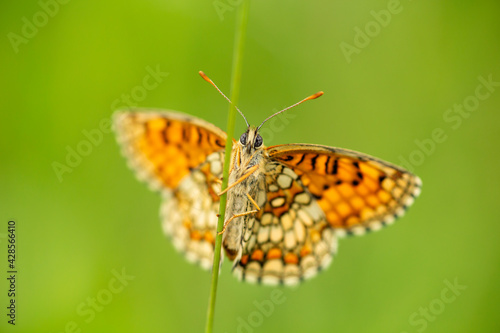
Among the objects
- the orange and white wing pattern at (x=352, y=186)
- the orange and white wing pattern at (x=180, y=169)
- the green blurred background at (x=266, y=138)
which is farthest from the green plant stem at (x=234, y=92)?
the green blurred background at (x=266, y=138)

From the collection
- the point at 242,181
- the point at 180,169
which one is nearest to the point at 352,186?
the point at 242,181

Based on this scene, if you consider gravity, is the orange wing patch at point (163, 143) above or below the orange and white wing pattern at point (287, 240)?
above

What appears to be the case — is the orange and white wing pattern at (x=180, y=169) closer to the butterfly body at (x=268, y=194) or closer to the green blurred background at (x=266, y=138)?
the butterfly body at (x=268, y=194)

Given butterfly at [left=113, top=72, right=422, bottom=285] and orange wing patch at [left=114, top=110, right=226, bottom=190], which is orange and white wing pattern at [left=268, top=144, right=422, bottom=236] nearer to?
butterfly at [left=113, top=72, right=422, bottom=285]

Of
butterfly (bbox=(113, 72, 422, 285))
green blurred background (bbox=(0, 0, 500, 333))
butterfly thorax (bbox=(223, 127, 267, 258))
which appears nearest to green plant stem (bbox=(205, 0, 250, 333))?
butterfly thorax (bbox=(223, 127, 267, 258))

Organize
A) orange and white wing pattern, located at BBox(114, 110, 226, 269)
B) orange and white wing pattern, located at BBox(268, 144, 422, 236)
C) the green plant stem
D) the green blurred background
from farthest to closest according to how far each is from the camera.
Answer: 1. the green blurred background
2. orange and white wing pattern, located at BBox(114, 110, 226, 269)
3. orange and white wing pattern, located at BBox(268, 144, 422, 236)
4. the green plant stem

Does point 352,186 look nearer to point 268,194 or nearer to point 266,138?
point 268,194

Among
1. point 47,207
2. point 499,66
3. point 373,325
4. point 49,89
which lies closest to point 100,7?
point 49,89
